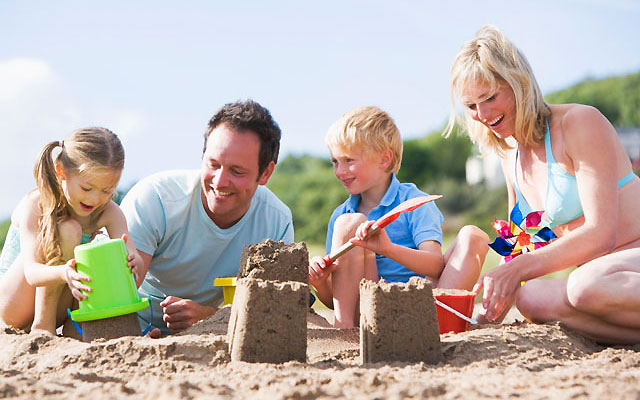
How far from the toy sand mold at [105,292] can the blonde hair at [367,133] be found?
143cm

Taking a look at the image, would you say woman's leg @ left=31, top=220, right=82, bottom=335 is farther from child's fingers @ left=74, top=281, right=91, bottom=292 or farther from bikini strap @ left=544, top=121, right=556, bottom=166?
bikini strap @ left=544, top=121, right=556, bottom=166

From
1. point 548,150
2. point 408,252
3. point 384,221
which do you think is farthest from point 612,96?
point 384,221

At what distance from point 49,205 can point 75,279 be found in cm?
52

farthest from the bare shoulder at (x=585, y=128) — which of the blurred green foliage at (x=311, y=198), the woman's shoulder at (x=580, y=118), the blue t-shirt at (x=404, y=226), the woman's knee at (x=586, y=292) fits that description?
the blurred green foliage at (x=311, y=198)

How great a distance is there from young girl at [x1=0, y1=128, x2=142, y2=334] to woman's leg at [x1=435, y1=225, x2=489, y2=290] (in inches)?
59.7

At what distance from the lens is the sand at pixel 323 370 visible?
1.77m

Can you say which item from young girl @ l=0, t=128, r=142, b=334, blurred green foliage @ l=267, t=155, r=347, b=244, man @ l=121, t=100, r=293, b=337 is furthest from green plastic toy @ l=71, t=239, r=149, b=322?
blurred green foliage @ l=267, t=155, r=347, b=244

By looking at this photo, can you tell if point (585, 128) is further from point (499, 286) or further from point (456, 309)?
point (456, 309)

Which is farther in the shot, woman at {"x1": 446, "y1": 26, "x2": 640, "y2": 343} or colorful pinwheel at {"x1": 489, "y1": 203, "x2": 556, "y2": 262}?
colorful pinwheel at {"x1": 489, "y1": 203, "x2": 556, "y2": 262}

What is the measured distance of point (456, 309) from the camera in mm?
2707

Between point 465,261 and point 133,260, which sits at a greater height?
point 133,260

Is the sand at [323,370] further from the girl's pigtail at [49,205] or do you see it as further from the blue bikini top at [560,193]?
the blue bikini top at [560,193]

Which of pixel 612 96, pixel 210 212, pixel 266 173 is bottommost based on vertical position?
pixel 210 212

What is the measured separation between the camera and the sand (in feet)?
5.79
